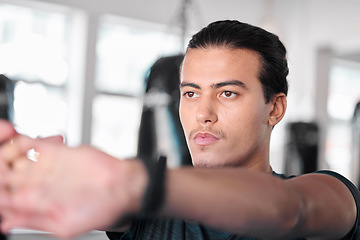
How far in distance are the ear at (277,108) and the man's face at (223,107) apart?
6cm

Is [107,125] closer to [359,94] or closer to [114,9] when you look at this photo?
[114,9]

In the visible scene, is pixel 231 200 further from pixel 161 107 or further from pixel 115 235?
pixel 161 107

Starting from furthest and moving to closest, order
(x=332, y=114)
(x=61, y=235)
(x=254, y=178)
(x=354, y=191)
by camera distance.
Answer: (x=332, y=114), (x=354, y=191), (x=254, y=178), (x=61, y=235)

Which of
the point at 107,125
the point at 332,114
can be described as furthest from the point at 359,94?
the point at 107,125

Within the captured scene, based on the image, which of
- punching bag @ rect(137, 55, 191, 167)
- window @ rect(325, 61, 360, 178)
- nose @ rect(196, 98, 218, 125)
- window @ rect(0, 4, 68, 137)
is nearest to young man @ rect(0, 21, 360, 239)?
Result: nose @ rect(196, 98, 218, 125)

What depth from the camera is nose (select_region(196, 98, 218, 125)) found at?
112 cm

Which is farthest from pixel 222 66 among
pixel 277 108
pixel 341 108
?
pixel 341 108

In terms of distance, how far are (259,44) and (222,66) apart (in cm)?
13

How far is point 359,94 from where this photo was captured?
691 cm

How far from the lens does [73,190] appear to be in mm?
497

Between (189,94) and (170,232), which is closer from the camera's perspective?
(170,232)

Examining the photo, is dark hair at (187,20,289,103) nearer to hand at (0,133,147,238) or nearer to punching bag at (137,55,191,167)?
hand at (0,133,147,238)

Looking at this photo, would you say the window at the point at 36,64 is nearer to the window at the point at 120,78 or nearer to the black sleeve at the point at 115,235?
the window at the point at 120,78

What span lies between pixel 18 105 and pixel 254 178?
161 inches
